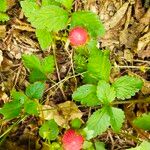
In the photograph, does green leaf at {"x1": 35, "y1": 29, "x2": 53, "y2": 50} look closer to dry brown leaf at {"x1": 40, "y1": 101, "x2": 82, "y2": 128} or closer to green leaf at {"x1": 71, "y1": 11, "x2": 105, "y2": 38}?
green leaf at {"x1": 71, "y1": 11, "x2": 105, "y2": 38}

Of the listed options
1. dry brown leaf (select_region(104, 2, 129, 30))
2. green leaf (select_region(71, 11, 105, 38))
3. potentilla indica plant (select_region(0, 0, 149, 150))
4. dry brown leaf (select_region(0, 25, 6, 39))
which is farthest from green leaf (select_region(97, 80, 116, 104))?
dry brown leaf (select_region(0, 25, 6, 39))

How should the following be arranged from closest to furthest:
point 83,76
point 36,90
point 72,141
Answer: point 72,141, point 36,90, point 83,76

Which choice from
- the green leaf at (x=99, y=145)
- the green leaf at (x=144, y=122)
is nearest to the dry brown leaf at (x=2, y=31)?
the green leaf at (x=99, y=145)

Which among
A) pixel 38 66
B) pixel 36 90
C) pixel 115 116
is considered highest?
pixel 38 66

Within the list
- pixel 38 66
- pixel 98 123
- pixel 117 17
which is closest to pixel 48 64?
pixel 38 66

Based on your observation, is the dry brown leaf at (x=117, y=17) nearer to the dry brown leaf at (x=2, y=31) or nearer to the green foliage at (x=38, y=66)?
the green foliage at (x=38, y=66)

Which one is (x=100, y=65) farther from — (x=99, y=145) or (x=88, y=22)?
(x=99, y=145)

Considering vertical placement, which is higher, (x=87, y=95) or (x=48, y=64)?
(x=48, y=64)

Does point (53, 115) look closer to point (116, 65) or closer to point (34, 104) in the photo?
point (34, 104)

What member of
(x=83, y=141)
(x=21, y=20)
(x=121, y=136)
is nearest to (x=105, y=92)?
(x=83, y=141)
